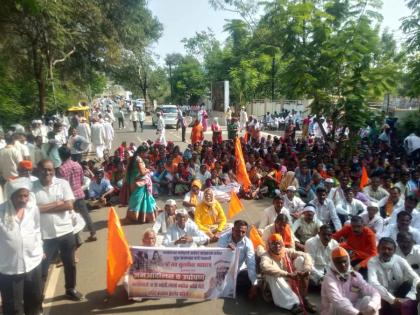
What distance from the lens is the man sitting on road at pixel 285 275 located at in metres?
5.05

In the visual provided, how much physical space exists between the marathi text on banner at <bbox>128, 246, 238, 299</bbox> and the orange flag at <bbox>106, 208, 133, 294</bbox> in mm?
87

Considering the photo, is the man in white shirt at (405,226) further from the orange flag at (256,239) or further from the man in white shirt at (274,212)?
the orange flag at (256,239)

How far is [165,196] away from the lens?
11352 mm

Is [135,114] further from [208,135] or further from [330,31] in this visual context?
[330,31]

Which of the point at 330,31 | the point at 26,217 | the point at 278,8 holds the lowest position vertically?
the point at 26,217

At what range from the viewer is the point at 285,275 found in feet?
16.6

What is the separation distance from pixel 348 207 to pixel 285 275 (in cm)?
311

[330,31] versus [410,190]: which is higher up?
[330,31]

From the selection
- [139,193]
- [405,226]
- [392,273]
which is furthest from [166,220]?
[405,226]

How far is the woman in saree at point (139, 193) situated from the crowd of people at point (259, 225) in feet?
0.07

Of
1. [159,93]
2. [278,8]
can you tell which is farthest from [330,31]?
[159,93]

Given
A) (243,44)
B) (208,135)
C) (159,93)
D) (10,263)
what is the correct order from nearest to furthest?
(10,263), (208,135), (243,44), (159,93)

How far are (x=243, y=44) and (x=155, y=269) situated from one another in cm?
3850

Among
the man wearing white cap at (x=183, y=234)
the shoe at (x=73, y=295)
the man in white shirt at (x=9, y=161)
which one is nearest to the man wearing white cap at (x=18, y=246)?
the shoe at (x=73, y=295)
